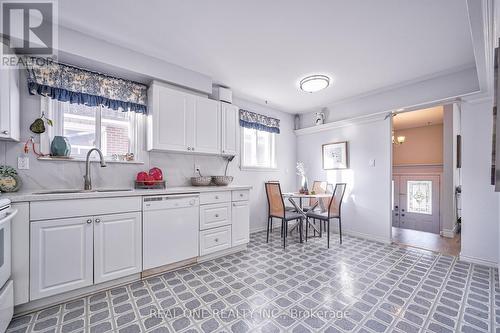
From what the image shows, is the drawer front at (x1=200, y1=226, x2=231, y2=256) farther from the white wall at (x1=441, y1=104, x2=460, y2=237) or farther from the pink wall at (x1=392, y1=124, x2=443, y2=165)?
the pink wall at (x1=392, y1=124, x2=443, y2=165)

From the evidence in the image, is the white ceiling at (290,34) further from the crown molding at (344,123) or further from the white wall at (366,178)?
the white wall at (366,178)

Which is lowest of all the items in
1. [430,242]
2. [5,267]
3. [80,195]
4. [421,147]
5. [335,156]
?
[430,242]

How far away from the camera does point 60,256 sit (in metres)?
1.81

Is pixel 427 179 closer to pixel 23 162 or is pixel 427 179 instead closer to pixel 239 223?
pixel 239 223

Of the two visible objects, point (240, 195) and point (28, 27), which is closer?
point (28, 27)

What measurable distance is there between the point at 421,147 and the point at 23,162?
7762mm

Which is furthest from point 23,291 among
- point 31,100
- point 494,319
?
point 494,319

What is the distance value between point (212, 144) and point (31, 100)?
195cm

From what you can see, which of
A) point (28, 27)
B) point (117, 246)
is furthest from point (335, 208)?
point (28, 27)

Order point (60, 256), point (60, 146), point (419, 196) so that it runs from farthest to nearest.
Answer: point (419, 196), point (60, 146), point (60, 256)

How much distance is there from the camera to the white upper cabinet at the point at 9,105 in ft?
5.96

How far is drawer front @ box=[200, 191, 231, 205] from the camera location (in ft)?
9.02

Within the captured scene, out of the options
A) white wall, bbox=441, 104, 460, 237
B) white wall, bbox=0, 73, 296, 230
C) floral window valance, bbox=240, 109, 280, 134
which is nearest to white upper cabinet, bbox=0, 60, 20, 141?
white wall, bbox=0, 73, 296, 230

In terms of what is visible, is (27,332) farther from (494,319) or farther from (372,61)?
(372,61)
